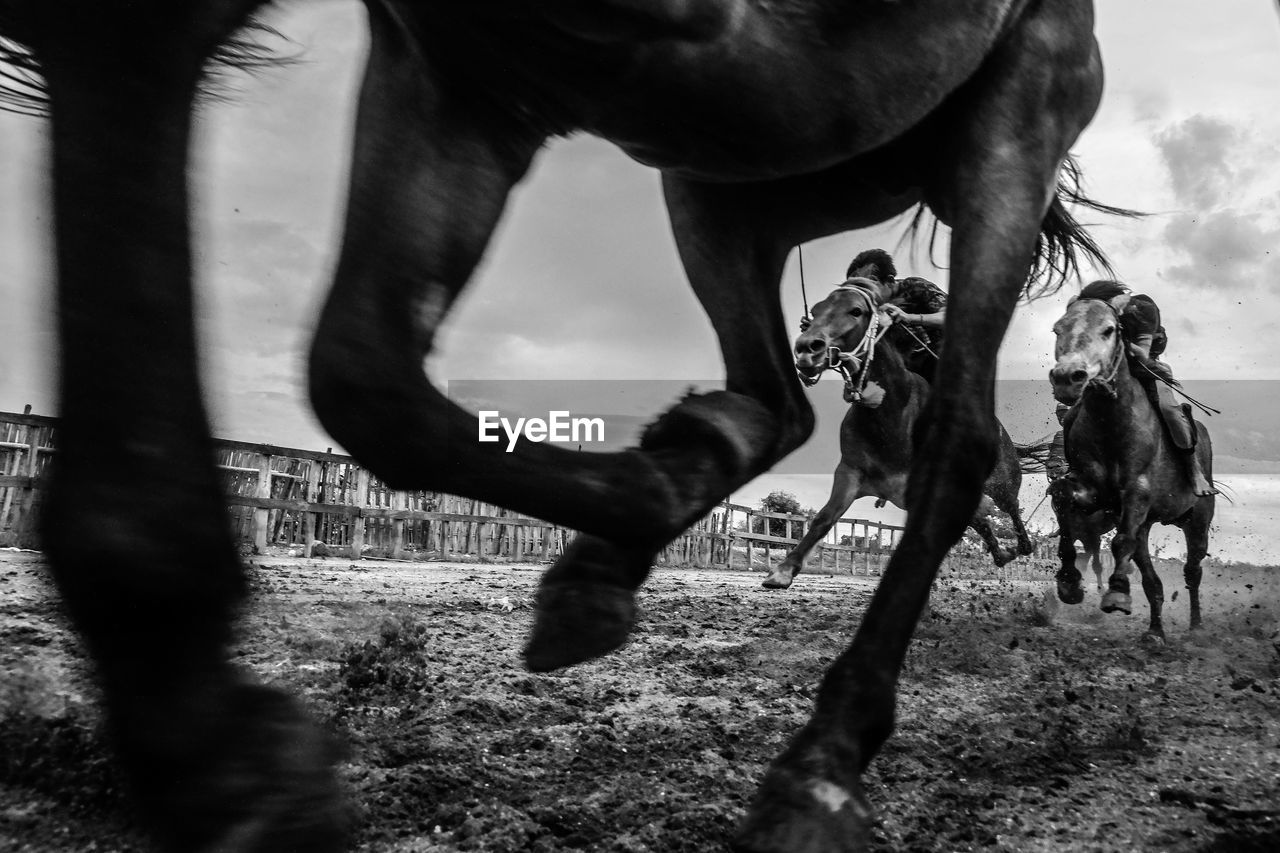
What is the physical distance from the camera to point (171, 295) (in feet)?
2.80

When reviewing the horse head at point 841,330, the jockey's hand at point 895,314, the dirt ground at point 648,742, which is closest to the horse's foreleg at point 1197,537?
the jockey's hand at point 895,314

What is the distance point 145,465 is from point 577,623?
107 cm

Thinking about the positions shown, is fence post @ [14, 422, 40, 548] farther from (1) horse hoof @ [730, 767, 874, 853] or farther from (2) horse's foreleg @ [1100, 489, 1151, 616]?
(1) horse hoof @ [730, 767, 874, 853]

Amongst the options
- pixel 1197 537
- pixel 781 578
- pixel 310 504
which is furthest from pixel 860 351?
pixel 310 504

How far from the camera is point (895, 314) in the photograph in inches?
268

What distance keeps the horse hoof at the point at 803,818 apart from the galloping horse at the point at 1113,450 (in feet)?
17.1

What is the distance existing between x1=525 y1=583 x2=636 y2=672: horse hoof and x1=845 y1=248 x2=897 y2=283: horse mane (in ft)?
18.2

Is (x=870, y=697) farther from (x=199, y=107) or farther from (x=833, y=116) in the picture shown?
(x=199, y=107)

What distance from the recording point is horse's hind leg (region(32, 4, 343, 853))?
812 mm

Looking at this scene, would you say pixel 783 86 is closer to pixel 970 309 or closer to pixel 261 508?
pixel 970 309

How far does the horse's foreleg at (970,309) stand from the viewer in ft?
5.59

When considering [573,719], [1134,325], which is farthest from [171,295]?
[1134,325]

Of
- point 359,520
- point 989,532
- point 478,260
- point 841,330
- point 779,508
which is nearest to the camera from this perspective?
point 478,260

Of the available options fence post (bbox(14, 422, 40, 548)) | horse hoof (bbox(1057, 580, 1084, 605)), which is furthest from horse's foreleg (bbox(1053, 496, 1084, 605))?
fence post (bbox(14, 422, 40, 548))
